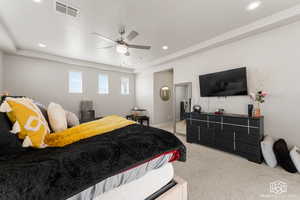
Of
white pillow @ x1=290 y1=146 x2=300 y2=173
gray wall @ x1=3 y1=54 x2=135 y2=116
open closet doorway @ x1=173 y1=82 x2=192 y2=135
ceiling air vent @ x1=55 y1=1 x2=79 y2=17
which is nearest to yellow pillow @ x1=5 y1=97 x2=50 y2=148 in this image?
ceiling air vent @ x1=55 y1=1 x2=79 y2=17

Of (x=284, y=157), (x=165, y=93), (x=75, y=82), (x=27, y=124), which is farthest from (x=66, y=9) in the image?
(x=165, y=93)

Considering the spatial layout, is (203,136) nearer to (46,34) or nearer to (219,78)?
(219,78)

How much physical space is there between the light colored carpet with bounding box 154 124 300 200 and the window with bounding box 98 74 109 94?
4.55 m

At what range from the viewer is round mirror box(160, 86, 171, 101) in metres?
6.03

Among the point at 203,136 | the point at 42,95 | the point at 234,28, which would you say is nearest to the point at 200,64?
the point at 234,28

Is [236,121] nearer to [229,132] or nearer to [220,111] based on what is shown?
[229,132]

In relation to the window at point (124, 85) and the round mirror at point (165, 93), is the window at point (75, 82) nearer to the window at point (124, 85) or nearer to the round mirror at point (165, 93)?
the window at point (124, 85)

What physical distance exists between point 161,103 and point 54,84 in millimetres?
4428

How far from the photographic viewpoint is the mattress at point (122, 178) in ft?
2.53

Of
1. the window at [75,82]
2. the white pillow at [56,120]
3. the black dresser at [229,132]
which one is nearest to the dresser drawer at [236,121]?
the black dresser at [229,132]

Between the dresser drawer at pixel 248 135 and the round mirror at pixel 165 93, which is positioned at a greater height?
the round mirror at pixel 165 93

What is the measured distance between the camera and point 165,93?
6.07m

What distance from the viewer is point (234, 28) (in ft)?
9.28

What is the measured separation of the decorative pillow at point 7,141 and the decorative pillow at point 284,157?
140 inches
